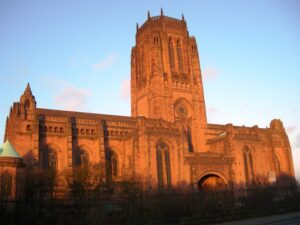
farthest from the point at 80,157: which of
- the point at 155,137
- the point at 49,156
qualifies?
the point at 155,137

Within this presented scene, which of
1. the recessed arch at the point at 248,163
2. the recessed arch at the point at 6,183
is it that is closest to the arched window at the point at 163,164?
the recessed arch at the point at 248,163

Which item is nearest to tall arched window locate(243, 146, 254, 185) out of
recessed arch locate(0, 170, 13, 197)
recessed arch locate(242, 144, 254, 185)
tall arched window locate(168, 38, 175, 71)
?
recessed arch locate(242, 144, 254, 185)

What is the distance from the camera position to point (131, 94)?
218 feet

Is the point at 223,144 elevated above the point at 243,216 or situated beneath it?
elevated above

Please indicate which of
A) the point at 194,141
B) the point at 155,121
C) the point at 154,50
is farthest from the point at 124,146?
the point at 154,50

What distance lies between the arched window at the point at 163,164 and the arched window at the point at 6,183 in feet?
60.1

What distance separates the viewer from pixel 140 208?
25.0 meters

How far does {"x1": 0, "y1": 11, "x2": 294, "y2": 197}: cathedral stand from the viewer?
44.2m

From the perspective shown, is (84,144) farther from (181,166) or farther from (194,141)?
(194,141)

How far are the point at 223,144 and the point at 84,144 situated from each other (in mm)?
22493

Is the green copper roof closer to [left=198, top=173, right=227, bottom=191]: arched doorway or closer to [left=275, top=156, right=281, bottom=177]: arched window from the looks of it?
[left=198, top=173, right=227, bottom=191]: arched doorway

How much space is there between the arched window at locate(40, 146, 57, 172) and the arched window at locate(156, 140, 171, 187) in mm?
13968

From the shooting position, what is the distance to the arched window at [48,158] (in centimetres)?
4506

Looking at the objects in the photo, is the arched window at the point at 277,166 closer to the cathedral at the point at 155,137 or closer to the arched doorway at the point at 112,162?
the cathedral at the point at 155,137
